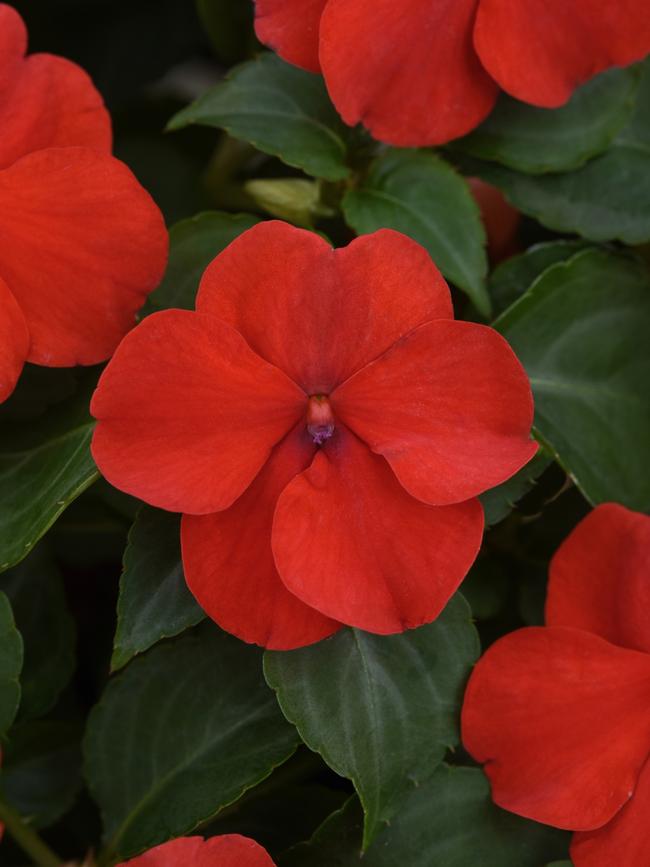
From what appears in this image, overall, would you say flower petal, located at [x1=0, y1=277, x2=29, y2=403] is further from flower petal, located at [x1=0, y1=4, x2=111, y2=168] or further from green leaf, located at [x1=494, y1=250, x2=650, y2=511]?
green leaf, located at [x1=494, y1=250, x2=650, y2=511]

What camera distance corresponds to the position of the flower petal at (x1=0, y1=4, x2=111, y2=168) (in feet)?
2.10

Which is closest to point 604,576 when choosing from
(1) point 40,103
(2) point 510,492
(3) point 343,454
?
(2) point 510,492

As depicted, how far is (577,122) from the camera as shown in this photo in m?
0.75

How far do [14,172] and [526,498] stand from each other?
1.17ft

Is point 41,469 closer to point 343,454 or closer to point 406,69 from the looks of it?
point 343,454

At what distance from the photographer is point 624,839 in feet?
2.04

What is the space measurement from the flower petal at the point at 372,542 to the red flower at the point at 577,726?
10 cm

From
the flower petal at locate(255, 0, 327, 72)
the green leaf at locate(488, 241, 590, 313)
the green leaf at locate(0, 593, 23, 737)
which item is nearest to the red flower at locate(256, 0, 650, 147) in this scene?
the flower petal at locate(255, 0, 327, 72)

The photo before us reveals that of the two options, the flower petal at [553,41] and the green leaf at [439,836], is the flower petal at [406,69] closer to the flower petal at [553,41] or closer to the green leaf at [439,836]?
the flower petal at [553,41]

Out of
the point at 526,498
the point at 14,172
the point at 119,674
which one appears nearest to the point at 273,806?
the point at 119,674

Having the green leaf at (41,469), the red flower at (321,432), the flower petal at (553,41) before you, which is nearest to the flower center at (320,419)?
the red flower at (321,432)

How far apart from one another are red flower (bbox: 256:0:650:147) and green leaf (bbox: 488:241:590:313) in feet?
0.34

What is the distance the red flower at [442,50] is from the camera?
2.09 feet

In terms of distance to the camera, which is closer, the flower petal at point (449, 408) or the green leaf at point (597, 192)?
the flower petal at point (449, 408)
